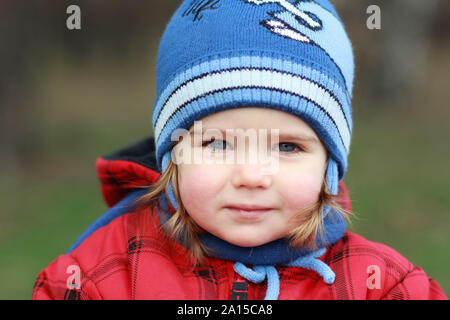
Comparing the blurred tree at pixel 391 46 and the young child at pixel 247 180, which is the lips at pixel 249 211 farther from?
the blurred tree at pixel 391 46

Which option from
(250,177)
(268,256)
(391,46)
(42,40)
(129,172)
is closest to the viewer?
A: (250,177)

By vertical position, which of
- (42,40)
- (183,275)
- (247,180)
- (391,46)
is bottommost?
(183,275)

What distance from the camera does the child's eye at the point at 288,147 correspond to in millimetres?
1951

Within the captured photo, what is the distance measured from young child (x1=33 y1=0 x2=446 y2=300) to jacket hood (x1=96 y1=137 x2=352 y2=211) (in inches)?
4.5

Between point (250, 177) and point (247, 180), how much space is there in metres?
0.02

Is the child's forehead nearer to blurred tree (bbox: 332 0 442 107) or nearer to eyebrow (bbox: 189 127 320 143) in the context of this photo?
eyebrow (bbox: 189 127 320 143)

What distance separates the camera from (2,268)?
4328 millimetres

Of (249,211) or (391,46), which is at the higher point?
(391,46)

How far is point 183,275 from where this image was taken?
2.06m

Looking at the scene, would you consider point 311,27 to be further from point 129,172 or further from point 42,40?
point 42,40

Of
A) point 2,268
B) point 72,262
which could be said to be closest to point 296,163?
point 72,262

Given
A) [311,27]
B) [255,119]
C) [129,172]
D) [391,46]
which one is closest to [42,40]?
[391,46]

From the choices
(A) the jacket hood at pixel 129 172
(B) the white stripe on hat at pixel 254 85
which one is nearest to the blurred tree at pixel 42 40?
(A) the jacket hood at pixel 129 172
